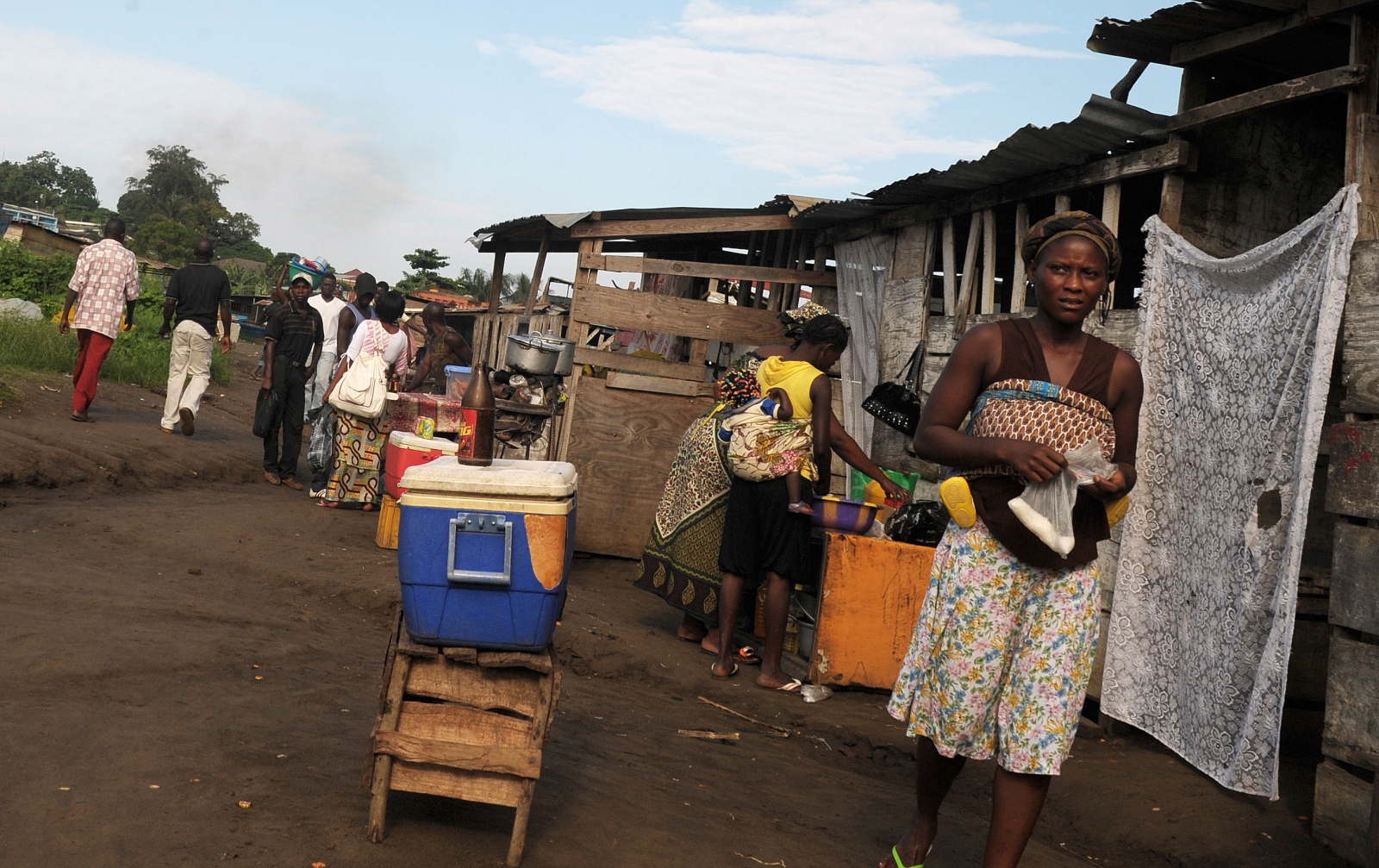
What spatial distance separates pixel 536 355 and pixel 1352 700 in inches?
251

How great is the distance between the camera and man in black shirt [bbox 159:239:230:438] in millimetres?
10789

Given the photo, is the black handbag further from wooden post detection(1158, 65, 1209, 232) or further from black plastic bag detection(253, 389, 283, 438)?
black plastic bag detection(253, 389, 283, 438)

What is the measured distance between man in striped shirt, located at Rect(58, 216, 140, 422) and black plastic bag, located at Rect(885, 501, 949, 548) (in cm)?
760

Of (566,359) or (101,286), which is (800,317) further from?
(101,286)

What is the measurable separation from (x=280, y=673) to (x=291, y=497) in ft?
18.2

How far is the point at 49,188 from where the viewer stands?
7006 centimetres

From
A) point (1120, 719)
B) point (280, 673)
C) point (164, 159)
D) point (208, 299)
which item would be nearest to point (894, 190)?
point (1120, 719)

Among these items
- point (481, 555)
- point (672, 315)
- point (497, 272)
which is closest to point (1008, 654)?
point (481, 555)

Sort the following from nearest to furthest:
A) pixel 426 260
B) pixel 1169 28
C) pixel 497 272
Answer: pixel 1169 28, pixel 497 272, pixel 426 260

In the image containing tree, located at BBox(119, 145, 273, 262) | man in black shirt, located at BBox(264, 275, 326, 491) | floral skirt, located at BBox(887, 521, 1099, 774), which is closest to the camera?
floral skirt, located at BBox(887, 521, 1099, 774)

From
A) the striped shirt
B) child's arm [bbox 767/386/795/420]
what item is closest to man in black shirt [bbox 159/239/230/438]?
the striped shirt

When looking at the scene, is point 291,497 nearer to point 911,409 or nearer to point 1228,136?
point 911,409

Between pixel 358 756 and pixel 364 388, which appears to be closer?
pixel 358 756

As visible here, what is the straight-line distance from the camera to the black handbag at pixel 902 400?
759 centimetres
